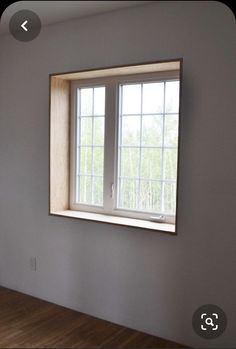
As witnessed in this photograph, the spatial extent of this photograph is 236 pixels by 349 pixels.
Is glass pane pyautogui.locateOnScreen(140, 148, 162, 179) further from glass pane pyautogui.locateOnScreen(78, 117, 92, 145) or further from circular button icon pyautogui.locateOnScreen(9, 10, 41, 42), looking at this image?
circular button icon pyautogui.locateOnScreen(9, 10, 41, 42)

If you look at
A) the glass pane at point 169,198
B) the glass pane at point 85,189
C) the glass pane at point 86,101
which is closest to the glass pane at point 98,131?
the glass pane at point 86,101

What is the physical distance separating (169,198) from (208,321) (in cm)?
83

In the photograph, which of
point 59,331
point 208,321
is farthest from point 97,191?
point 208,321

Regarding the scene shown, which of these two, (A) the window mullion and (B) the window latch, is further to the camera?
(A) the window mullion

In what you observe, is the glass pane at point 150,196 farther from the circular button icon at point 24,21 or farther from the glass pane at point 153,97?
the circular button icon at point 24,21

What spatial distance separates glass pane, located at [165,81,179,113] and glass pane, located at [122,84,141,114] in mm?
227

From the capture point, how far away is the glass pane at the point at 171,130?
7.82 feet

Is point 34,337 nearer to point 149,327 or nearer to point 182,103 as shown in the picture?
point 149,327

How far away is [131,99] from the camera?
8.44 ft

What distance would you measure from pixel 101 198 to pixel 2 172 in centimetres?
96

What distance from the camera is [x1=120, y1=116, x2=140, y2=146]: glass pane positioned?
255cm

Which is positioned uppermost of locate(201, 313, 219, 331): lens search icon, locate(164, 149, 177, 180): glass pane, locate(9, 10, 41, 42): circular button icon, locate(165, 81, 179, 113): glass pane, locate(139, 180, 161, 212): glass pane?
locate(9, 10, 41, 42): circular button icon

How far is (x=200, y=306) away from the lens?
2.16 m

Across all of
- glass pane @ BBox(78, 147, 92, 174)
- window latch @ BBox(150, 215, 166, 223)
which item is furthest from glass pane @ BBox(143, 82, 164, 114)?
window latch @ BBox(150, 215, 166, 223)
